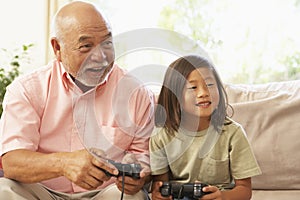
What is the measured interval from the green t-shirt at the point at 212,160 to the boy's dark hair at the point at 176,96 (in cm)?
4

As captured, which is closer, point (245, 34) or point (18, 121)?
point (18, 121)

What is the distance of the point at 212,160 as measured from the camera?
1.85 m

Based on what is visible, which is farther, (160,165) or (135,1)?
(135,1)

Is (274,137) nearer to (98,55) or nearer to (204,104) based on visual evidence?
(204,104)

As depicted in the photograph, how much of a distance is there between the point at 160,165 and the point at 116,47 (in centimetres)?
44

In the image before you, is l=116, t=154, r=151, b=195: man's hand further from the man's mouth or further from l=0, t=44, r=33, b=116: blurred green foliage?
l=0, t=44, r=33, b=116: blurred green foliage

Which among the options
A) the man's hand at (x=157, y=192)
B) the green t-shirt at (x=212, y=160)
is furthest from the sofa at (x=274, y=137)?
the man's hand at (x=157, y=192)

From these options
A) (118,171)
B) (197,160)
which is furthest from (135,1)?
(118,171)

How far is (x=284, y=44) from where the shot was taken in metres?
3.01

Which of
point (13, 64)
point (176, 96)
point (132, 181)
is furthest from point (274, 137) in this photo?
point (13, 64)

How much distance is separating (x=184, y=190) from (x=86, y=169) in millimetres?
283

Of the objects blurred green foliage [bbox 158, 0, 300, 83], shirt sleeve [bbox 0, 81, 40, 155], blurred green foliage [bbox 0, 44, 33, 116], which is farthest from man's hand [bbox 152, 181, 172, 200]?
blurred green foliage [bbox 0, 44, 33, 116]

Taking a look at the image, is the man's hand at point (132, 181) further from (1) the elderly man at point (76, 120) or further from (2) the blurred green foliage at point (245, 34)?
(2) the blurred green foliage at point (245, 34)

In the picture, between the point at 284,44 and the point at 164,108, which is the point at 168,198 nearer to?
the point at 164,108
